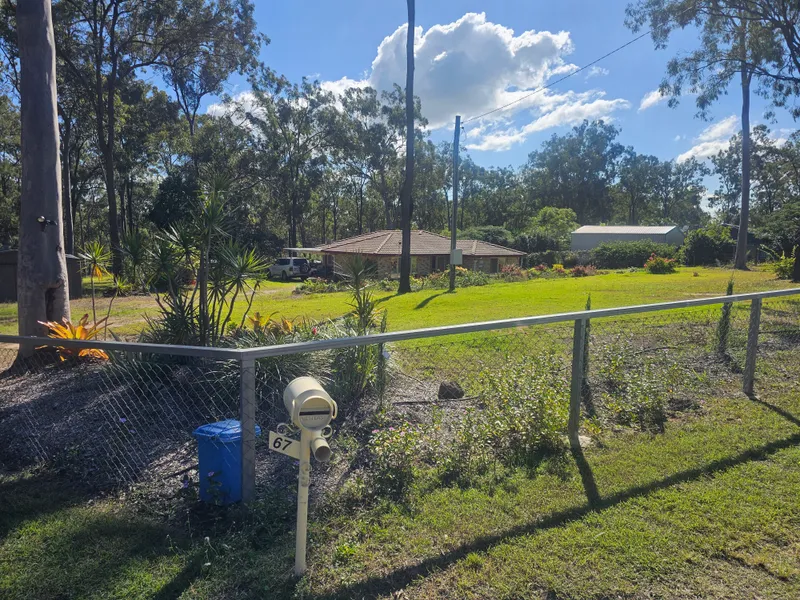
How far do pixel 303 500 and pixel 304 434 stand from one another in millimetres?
324

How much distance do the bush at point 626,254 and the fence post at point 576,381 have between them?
40519 millimetres

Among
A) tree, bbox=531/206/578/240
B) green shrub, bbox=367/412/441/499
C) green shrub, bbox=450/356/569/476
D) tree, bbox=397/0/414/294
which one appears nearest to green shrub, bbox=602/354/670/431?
green shrub, bbox=450/356/569/476

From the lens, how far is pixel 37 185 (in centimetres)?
680

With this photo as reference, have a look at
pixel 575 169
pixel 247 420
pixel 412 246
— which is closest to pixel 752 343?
pixel 247 420

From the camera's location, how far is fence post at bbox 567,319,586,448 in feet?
12.4

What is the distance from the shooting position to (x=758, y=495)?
3160 mm

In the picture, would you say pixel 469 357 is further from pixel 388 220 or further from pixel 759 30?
pixel 388 220

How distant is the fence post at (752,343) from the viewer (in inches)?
193

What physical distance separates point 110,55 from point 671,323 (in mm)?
26802

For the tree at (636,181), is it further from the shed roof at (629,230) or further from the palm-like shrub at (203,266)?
the palm-like shrub at (203,266)

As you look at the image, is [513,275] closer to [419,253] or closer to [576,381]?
[419,253]

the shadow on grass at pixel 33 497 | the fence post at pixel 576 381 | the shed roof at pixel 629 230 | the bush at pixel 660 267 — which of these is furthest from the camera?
the shed roof at pixel 629 230

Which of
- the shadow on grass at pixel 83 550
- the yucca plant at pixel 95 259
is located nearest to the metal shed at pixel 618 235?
the yucca plant at pixel 95 259

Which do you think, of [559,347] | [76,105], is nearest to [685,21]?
[559,347]
